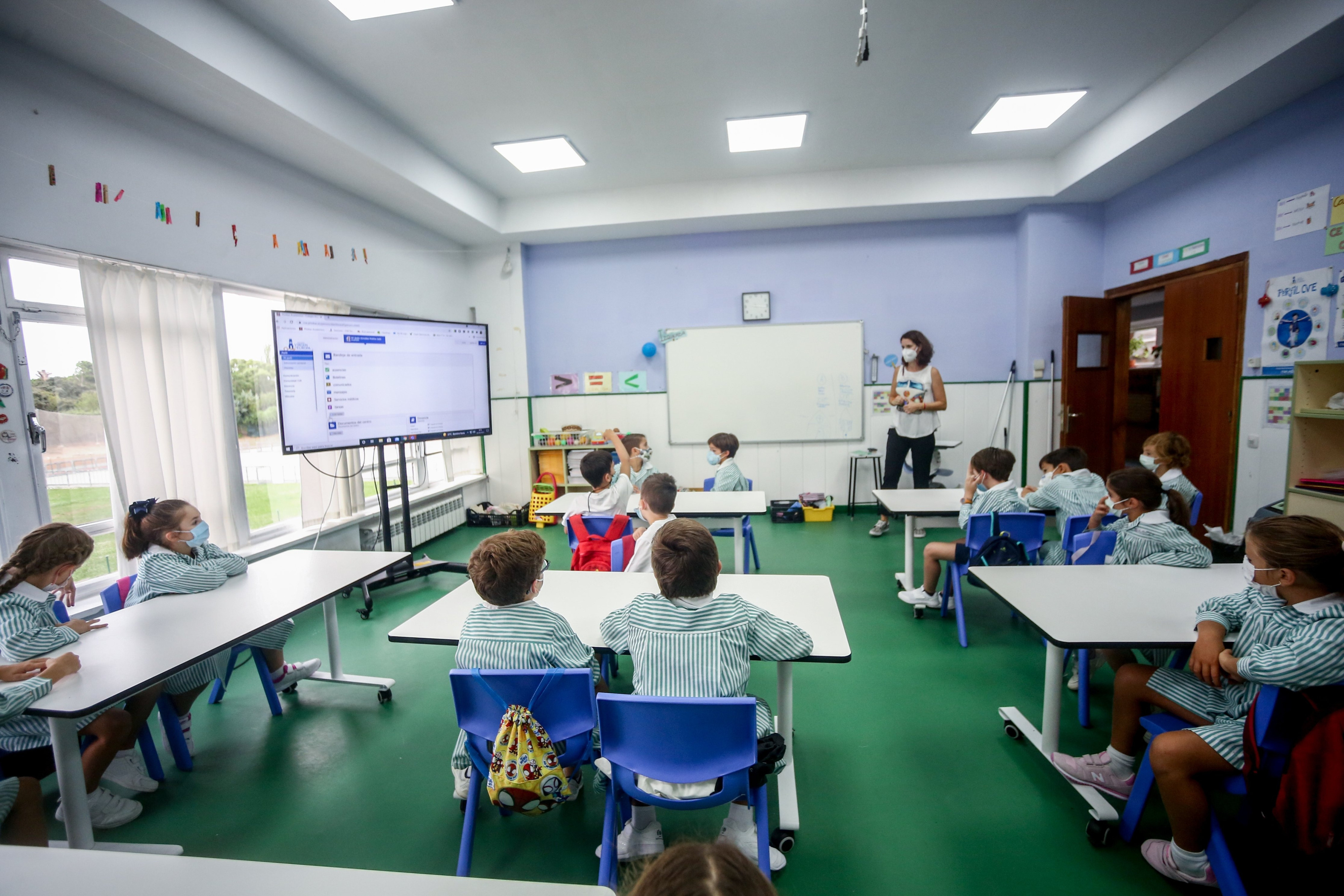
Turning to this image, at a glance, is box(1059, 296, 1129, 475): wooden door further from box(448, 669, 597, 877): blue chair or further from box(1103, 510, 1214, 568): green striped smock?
box(448, 669, 597, 877): blue chair

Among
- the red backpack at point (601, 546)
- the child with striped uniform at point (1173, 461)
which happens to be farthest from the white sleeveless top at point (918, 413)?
the red backpack at point (601, 546)

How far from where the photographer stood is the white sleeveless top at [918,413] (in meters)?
5.11

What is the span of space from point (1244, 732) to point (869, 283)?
17.0 ft

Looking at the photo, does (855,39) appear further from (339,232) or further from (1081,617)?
(339,232)

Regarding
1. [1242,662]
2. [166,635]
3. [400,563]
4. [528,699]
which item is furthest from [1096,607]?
[400,563]

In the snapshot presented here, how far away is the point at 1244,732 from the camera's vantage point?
1.37 m

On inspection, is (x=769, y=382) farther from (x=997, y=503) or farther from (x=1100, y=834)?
(x=1100, y=834)

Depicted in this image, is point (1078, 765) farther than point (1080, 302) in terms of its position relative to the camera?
No

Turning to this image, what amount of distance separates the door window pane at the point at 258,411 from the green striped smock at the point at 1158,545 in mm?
4533

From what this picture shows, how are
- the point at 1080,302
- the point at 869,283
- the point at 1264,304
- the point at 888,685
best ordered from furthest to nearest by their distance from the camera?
the point at 869,283 < the point at 1080,302 < the point at 1264,304 < the point at 888,685

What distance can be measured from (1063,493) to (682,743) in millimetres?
2776

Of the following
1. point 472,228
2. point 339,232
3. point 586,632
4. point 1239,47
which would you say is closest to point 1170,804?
point 586,632

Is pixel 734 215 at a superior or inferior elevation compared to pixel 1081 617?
superior

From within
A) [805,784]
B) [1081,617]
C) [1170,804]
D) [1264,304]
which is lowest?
[805,784]
